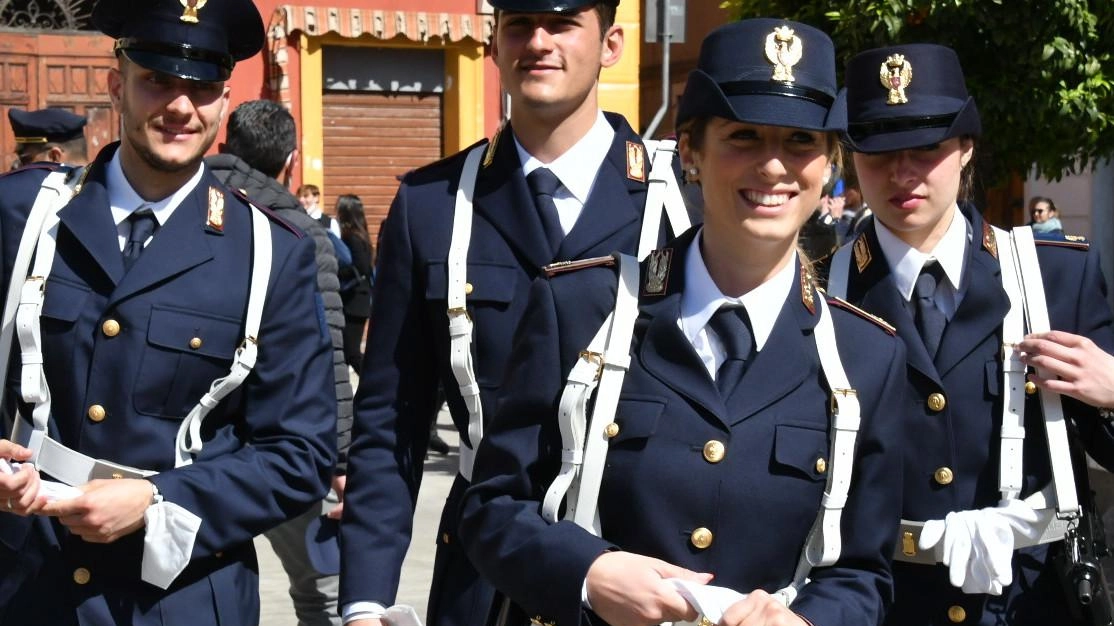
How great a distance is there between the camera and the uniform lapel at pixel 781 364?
278 cm

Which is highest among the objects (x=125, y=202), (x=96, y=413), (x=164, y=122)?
(x=164, y=122)

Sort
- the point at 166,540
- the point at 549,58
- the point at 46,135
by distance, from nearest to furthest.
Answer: the point at 166,540, the point at 549,58, the point at 46,135

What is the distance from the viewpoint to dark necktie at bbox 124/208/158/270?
3.59 metres

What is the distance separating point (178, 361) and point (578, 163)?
0.93 meters

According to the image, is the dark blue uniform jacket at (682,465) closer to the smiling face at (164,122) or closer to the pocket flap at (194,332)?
the pocket flap at (194,332)

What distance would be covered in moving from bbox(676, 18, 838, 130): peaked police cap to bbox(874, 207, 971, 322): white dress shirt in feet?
2.79

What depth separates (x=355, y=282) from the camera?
882cm

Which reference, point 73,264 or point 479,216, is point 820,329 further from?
point 73,264

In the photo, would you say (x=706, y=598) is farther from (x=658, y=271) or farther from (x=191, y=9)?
(x=191, y=9)

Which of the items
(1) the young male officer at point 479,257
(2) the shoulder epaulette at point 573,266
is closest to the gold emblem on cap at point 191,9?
(1) the young male officer at point 479,257

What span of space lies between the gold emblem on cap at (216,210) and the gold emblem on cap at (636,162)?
2.92ft

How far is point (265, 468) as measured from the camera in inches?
140

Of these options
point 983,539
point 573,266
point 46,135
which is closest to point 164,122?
point 573,266

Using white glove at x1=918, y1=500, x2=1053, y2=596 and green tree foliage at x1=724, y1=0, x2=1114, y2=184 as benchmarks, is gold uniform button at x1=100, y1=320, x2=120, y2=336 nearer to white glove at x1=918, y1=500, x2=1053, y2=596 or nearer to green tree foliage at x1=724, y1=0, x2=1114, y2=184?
white glove at x1=918, y1=500, x2=1053, y2=596
